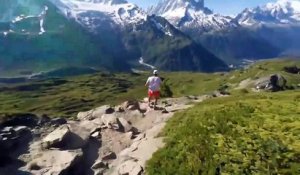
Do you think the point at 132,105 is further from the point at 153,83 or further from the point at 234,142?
the point at 234,142

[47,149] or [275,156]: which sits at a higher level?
[275,156]

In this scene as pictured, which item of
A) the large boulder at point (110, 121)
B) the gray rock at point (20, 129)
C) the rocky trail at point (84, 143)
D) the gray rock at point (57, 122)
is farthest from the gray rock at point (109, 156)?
the gray rock at point (57, 122)

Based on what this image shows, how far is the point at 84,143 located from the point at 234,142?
13.7 metres

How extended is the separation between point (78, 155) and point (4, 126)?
9239mm

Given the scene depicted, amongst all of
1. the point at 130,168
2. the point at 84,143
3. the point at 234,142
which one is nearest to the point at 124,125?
the point at 84,143

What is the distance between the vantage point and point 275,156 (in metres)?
30.2

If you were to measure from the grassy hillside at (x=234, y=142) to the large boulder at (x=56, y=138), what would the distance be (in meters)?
8.67

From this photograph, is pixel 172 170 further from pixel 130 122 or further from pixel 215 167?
pixel 130 122

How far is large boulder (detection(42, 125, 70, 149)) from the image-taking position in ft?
132

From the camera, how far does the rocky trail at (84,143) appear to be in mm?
37062

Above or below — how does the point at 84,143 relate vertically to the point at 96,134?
below

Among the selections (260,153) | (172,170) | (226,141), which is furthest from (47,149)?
(260,153)

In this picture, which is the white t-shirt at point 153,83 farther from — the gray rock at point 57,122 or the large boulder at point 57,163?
the large boulder at point 57,163

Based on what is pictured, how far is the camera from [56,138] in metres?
40.6
